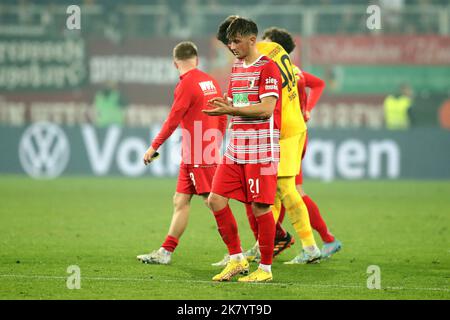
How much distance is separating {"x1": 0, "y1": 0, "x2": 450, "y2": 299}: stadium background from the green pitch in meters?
0.05

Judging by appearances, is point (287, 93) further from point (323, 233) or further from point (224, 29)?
point (323, 233)

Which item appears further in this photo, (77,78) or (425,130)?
(77,78)

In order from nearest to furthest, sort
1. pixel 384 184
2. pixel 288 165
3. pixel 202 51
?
1. pixel 288 165
2. pixel 384 184
3. pixel 202 51

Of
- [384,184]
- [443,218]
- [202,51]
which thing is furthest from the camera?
[202,51]

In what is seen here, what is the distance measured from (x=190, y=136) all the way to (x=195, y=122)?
158 millimetres

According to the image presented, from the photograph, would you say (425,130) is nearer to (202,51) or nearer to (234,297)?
(202,51)

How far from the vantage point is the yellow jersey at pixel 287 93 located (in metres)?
8.67

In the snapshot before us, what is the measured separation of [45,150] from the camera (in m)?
20.2

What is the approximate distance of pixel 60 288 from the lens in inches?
289

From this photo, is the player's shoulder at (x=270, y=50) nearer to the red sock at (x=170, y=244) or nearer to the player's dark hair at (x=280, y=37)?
the player's dark hair at (x=280, y=37)

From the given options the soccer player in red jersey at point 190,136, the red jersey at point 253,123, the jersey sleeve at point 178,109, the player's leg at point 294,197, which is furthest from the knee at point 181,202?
the red jersey at point 253,123

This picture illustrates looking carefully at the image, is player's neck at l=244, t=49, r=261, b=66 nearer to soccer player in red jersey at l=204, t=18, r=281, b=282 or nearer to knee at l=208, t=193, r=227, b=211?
soccer player in red jersey at l=204, t=18, r=281, b=282
